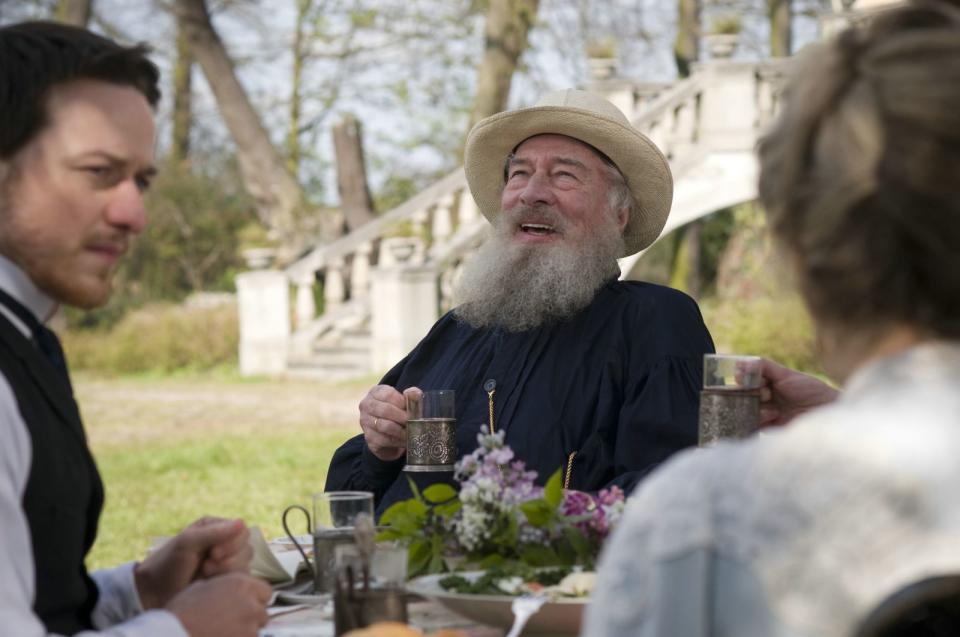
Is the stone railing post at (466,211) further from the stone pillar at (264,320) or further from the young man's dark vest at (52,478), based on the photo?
the young man's dark vest at (52,478)

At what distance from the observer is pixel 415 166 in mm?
29969

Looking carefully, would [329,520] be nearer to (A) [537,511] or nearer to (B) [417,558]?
(B) [417,558]

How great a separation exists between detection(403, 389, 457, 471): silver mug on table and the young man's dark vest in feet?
4.36

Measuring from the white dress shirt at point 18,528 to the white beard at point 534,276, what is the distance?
226cm

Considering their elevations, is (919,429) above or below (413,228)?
above

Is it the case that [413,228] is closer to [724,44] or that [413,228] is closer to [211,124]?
[724,44]

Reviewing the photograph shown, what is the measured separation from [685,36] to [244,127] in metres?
7.03

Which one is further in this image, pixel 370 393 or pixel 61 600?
pixel 370 393

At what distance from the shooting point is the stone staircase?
18.1m

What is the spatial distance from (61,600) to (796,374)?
1636 mm

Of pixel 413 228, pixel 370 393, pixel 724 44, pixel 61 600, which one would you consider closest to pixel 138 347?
pixel 413 228

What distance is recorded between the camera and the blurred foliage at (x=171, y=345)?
67.7 feet

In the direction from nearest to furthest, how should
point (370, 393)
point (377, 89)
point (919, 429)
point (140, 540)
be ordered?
point (919, 429), point (370, 393), point (140, 540), point (377, 89)

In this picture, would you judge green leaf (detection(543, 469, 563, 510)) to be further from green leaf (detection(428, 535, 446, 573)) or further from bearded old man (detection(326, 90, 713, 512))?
bearded old man (detection(326, 90, 713, 512))
